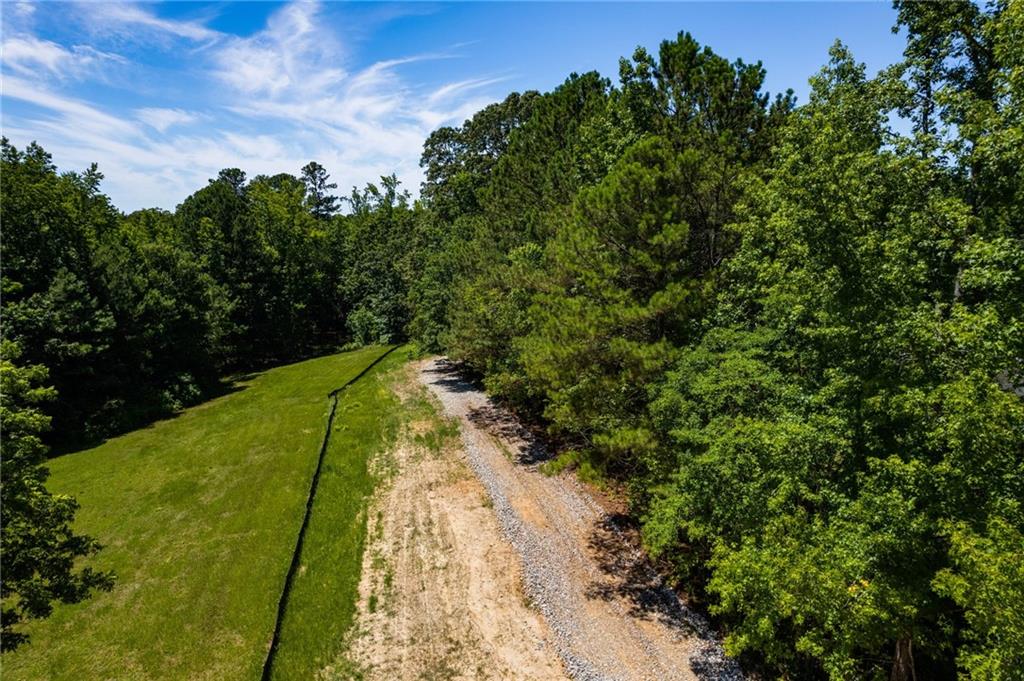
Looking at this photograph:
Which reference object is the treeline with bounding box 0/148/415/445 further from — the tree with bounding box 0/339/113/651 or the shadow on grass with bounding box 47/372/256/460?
the tree with bounding box 0/339/113/651

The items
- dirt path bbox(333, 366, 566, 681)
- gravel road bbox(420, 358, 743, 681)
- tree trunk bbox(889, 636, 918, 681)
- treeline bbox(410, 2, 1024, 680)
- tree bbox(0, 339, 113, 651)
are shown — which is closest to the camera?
treeline bbox(410, 2, 1024, 680)

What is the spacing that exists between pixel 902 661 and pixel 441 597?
11.8 metres

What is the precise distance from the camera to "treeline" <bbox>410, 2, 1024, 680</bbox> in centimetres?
871

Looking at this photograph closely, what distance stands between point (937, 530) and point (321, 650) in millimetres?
14763

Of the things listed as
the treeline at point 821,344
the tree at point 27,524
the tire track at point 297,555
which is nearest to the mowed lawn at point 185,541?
the tire track at point 297,555

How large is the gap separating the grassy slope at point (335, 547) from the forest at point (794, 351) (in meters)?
5.85

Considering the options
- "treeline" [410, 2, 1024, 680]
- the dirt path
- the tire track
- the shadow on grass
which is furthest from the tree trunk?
the shadow on grass

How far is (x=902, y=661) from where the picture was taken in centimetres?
1095

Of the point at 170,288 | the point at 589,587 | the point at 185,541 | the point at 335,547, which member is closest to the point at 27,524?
the point at 335,547

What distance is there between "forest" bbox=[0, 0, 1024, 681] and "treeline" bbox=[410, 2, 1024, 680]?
Answer: 0.06 m

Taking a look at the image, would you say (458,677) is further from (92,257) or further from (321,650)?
(92,257)

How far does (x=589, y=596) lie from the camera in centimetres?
1577

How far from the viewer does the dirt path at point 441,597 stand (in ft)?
44.2

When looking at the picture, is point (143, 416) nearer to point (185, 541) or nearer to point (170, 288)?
point (170, 288)
